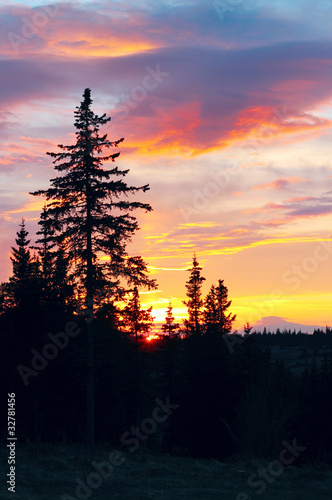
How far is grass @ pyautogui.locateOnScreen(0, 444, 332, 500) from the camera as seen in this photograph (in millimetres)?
13953

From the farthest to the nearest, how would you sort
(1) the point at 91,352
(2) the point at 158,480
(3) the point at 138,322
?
(3) the point at 138,322 < (1) the point at 91,352 < (2) the point at 158,480

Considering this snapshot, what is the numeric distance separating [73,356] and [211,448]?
1865 cm

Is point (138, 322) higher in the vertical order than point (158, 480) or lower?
higher

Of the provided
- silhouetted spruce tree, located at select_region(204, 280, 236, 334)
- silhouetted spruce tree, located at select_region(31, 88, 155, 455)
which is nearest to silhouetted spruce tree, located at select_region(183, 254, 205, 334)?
silhouetted spruce tree, located at select_region(204, 280, 236, 334)

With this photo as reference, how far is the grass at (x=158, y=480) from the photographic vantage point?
1395 cm

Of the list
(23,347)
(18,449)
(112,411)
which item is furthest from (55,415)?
(112,411)

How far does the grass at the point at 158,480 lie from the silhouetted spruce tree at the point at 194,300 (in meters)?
40.4

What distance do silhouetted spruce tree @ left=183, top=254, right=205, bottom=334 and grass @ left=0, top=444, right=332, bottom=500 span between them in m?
40.4

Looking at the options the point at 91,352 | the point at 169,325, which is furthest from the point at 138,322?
the point at 91,352

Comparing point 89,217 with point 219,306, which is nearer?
point 89,217

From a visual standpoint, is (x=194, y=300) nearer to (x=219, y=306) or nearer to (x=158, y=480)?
(x=219, y=306)

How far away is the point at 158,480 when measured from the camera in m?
15.8

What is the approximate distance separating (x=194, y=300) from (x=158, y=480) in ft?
144

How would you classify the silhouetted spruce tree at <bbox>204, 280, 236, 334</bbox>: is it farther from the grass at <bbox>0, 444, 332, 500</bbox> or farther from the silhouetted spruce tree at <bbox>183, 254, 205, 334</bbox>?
the grass at <bbox>0, 444, 332, 500</bbox>
